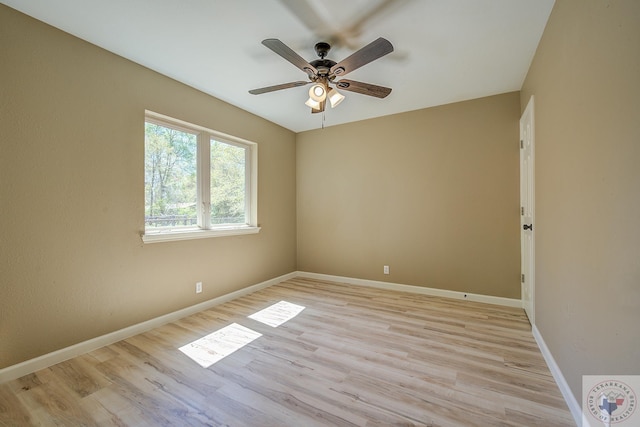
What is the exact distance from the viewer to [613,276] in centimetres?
113

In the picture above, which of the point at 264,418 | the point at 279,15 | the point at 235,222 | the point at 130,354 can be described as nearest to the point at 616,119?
the point at 279,15

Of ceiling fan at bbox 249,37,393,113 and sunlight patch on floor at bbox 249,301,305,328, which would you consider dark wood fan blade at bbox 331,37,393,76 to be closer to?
ceiling fan at bbox 249,37,393,113

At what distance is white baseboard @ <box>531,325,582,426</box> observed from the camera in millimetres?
1422

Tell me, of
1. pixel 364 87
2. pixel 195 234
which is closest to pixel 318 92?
pixel 364 87

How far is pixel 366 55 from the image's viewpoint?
1.84 meters

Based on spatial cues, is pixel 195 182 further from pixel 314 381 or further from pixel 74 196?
pixel 314 381

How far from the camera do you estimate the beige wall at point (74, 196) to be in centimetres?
184

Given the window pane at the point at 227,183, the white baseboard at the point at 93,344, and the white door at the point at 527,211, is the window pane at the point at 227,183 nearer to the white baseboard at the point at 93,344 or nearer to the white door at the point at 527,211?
the white baseboard at the point at 93,344

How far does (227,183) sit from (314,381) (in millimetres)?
2638

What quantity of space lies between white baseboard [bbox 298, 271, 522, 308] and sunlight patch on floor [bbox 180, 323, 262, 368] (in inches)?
79.2

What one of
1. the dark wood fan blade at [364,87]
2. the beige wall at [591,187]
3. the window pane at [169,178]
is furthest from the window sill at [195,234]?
the beige wall at [591,187]

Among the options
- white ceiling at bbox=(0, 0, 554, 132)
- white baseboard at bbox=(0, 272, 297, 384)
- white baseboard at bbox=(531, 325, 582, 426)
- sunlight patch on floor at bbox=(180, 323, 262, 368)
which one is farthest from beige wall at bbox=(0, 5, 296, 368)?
white baseboard at bbox=(531, 325, 582, 426)

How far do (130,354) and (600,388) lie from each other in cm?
302

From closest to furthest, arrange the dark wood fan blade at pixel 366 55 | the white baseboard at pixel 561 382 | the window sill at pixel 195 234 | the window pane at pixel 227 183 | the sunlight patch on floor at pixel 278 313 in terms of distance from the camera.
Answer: the white baseboard at pixel 561 382, the dark wood fan blade at pixel 366 55, the window sill at pixel 195 234, the sunlight patch on floor at pixel 278 313, the window pane at pixel 227 183
